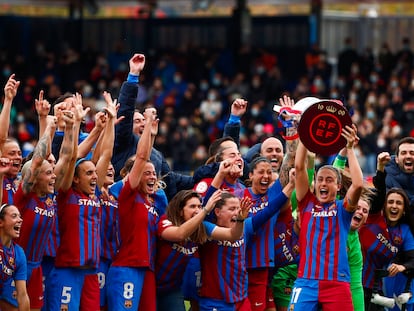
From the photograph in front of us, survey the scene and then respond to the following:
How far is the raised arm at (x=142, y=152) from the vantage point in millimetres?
10172

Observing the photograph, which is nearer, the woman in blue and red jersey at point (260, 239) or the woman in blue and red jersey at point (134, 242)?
the woman in blue and red jersey at point (134, 242)

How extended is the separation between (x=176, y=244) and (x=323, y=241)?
129 centimetres

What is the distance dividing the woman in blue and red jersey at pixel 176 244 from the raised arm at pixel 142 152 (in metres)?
0.41

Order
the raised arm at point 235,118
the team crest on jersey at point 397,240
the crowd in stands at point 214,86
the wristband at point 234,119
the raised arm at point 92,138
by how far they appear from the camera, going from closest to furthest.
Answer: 1. the raised arm at point 92,138
2. the team crest on jersey at point 397,240
3. the raised arm at point 235,118
4. the wristband at point 234,119
5. the crowd in stands at point 214,86

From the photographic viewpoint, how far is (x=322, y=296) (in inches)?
406

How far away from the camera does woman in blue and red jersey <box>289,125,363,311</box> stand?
10312 mm

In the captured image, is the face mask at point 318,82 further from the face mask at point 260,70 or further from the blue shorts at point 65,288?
the blue shorts at point 65,288

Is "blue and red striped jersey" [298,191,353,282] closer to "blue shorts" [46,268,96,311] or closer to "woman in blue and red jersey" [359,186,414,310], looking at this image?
"woman in blue and red jersey" [359,186,414,310]

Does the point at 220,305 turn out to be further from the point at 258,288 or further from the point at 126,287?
the point at 126,287

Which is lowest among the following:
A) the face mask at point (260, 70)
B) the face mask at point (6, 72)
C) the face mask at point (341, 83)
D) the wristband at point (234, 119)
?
the wristband at point (234, 119)

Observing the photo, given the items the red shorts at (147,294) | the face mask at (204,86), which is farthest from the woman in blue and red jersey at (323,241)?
the face mask at (204,86)

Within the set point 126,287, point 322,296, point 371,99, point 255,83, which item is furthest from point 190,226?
point 255,83

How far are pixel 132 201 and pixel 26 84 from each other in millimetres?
19515

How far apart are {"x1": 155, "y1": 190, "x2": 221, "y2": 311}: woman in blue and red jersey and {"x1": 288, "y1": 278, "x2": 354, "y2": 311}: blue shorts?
0.96 metres
